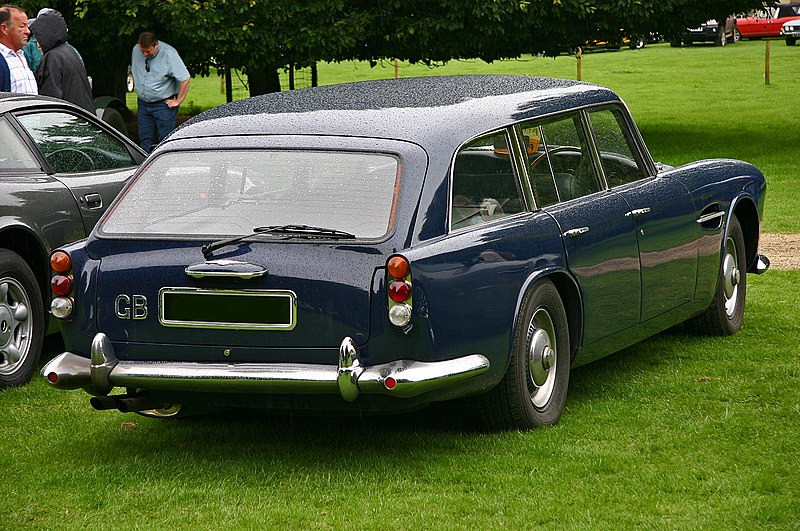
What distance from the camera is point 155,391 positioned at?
19.2ft

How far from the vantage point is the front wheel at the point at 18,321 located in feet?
24.0

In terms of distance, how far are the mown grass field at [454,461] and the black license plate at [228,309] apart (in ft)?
2.12

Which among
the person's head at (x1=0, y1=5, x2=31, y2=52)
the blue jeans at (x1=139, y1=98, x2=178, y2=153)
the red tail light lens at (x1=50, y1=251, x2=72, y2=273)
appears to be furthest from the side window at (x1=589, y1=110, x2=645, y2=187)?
the blue jeans at (x1=139, y1=98, x2=178, y2=153)

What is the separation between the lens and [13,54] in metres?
10.5

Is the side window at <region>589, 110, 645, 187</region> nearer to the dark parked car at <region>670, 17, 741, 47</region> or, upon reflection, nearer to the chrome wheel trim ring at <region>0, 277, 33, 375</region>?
the chrome wheel trim ring at <region>0, 277, 33, 375</region>

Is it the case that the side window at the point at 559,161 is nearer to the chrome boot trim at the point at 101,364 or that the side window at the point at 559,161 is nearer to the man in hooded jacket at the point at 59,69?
the chrome boot trim at the point at 101,364

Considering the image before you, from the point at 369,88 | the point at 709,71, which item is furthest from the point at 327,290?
the point at 709,71

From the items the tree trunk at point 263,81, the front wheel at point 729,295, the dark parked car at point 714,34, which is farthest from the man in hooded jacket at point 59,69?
A: the dark parked car at point 714,34

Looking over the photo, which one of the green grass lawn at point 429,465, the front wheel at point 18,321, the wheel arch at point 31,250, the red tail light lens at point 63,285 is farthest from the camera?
the wheel arch at point 31,250

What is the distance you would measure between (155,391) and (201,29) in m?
15.0

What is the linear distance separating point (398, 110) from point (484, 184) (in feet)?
1.74

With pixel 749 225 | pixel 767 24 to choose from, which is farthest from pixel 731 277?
pixel 767 24

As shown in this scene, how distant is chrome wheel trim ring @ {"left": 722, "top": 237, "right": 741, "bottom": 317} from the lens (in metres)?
8.35

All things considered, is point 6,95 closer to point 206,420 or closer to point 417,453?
point 206,420
